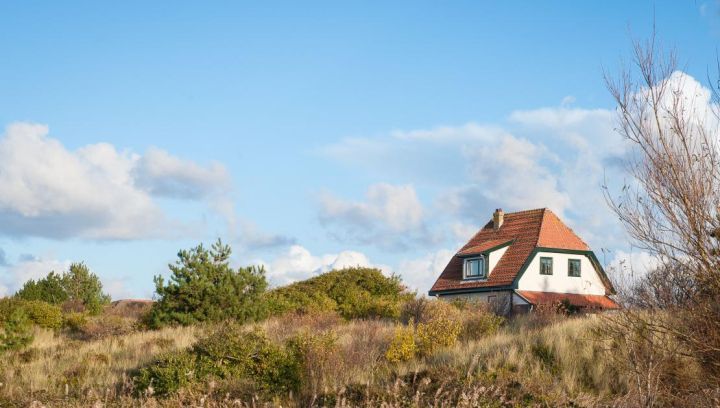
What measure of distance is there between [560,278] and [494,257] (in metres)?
3.36

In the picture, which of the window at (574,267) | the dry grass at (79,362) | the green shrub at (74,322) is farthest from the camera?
the window at (574,267)

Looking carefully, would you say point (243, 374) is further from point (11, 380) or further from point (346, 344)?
point (11, 380)

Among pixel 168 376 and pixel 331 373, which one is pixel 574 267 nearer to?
pixel 331 373

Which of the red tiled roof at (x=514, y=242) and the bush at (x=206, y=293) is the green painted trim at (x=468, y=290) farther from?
the bush at (x=206, y=293)

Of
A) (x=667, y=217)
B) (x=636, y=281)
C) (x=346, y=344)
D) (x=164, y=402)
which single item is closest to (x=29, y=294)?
(x=346, y=344)

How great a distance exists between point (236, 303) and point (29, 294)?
18.7 meters

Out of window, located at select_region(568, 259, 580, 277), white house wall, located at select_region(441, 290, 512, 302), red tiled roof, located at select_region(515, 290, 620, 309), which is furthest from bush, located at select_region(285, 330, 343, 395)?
window, located at select_region(568, 259, 580, 277)

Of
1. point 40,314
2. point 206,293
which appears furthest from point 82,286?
point 206,293

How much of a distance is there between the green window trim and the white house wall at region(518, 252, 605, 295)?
11 cm

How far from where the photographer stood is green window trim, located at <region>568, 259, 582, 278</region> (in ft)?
136

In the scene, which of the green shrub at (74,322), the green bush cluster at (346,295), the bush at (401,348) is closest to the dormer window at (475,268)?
the green bush cluster at (346,295)

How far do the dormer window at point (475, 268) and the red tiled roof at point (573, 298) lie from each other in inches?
97.0

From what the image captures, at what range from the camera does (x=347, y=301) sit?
32.7 m

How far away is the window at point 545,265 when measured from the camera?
131 ft
